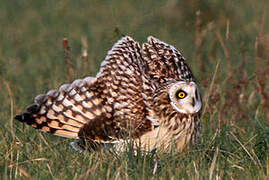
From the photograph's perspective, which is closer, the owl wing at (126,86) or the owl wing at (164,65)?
the owl wing at (126,86)

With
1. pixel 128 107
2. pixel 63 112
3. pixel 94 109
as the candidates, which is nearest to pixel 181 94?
pixel 128 107

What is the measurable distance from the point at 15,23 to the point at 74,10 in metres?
1.56

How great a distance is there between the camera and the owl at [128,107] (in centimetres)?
546

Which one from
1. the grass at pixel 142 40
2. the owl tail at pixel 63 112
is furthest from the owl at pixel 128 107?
the grass at pixel 142 40

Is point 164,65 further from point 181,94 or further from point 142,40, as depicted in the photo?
point 142,40

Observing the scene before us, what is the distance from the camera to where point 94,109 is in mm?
5715

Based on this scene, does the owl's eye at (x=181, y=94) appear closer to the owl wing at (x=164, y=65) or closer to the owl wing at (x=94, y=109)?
the owl wing at (x=94, y=109)

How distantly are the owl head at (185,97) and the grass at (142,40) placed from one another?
29 centimetres

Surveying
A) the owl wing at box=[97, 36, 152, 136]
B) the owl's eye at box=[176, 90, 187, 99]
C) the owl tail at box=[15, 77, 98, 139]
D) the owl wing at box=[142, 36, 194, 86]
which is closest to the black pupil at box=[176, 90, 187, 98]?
the owl's eye at box=[176, 90, 187, 99]

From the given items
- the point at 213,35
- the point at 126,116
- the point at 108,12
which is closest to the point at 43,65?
the point at 213,35

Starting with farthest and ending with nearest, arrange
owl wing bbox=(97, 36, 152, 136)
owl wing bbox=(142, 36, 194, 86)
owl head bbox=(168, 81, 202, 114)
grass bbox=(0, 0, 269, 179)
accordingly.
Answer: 1. owl wing bbox=(142, 36, 194, 86)
2. owl wing bbox=(97, 36, 152, 136)
3. owl head bbox=(168, 81, 202, 114)
4. grass bbox=(0, 0, 269, 179)

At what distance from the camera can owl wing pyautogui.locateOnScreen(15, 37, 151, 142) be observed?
5.58 metres

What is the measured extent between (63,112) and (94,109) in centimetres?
25

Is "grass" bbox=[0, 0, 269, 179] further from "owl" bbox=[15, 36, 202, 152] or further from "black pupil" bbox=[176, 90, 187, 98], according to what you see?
"black pupil" bbox=[176, 90, 187, 98]
